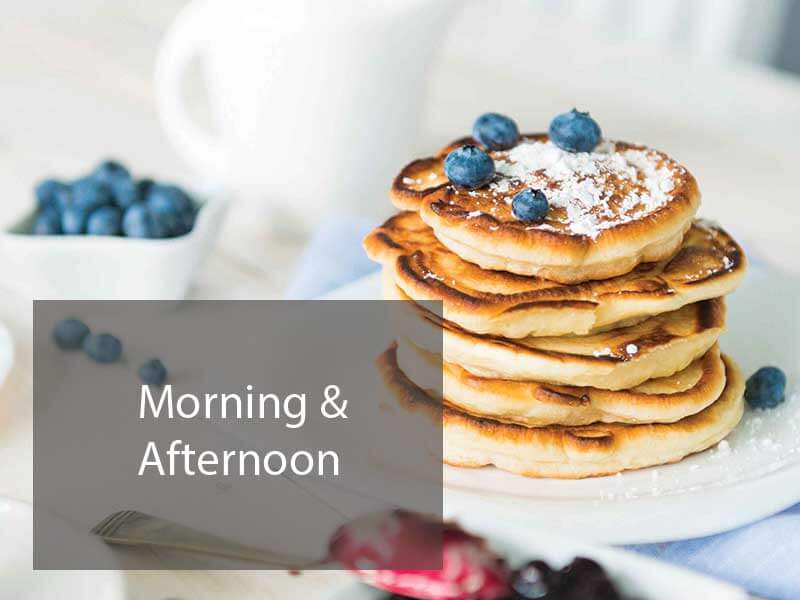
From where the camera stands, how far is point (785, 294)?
147 centimetres

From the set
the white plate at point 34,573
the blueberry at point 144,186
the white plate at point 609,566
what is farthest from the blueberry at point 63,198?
the white plate at point 609,566

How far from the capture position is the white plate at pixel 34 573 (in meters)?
0.92

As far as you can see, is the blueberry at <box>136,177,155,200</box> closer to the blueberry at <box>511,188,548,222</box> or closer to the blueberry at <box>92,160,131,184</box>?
the blueberry at <box>92,160,131,184</box>

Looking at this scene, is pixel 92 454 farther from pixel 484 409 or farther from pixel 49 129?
pixel 49 129

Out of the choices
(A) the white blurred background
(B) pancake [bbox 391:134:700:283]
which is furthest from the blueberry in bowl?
(B) pancake [bbox 391:134:700:283]

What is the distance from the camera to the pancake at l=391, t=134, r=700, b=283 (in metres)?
1.11

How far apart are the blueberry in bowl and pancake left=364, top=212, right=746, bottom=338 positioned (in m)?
0.45

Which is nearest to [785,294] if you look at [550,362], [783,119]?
[550,362]

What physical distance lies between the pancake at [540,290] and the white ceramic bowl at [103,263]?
1.44ft

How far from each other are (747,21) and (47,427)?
9.48 ft

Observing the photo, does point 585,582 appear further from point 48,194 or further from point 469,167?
point 48,194

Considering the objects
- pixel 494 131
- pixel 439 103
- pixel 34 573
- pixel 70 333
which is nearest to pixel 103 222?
pixel 70 333

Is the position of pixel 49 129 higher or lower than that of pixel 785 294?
lower

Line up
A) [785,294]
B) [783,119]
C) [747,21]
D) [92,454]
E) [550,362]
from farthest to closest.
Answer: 1. [747,21]
2. [783,119]
3. [785,294]
4. [92,454]
5. [550,362]
